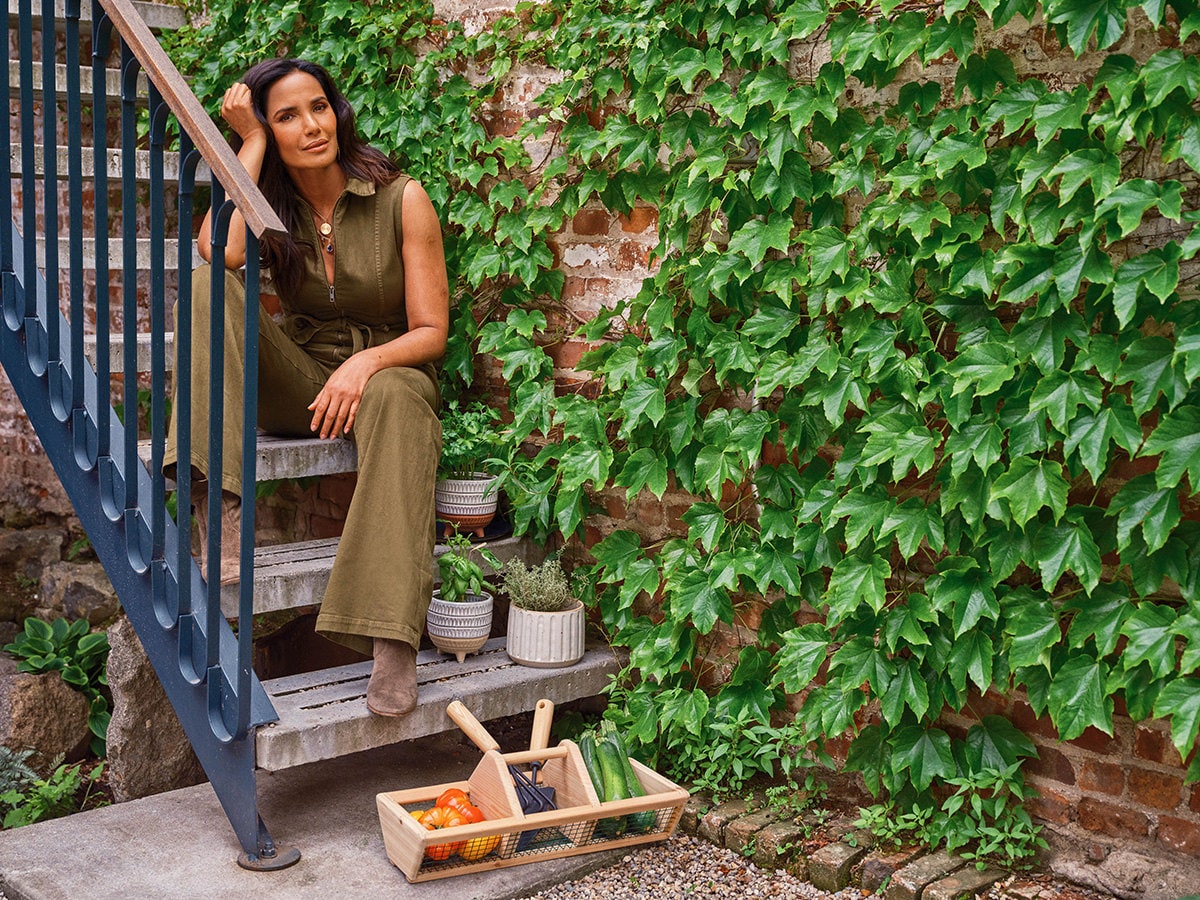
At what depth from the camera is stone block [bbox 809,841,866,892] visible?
8.39 feet

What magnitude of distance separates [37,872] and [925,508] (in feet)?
6.44

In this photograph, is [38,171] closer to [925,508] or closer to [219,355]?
[219,355]

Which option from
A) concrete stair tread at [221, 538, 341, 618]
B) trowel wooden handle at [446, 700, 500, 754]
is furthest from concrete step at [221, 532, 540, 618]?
trowel wooden handle at [446, 700, 500, 754]

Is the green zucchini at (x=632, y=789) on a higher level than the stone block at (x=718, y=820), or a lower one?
higher

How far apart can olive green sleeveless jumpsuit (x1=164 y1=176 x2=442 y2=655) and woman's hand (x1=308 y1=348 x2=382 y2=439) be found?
7cm

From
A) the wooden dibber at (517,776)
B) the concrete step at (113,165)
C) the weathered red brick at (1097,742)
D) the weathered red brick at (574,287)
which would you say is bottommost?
the wooden dibber at (517,776)

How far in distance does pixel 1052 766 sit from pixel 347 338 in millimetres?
1998

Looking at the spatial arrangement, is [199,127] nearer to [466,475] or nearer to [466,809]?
[466,475]

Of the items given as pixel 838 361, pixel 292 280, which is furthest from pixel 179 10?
pixel 838 361

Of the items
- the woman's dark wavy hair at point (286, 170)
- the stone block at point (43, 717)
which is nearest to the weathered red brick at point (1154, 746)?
the woman's dark wavy hair at point (286, 170)

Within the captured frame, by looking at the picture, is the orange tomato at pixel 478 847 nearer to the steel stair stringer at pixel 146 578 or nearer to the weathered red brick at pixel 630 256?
the steel stair stringer at pixel 146 578

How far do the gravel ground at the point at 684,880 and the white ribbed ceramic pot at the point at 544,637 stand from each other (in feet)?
1.78

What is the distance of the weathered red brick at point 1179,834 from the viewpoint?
239 centimetres

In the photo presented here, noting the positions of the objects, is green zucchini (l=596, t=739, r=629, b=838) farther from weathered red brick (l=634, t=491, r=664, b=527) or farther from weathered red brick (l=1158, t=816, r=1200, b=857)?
weathered red brick (l=1158, t=816, r=1200, b=857)
